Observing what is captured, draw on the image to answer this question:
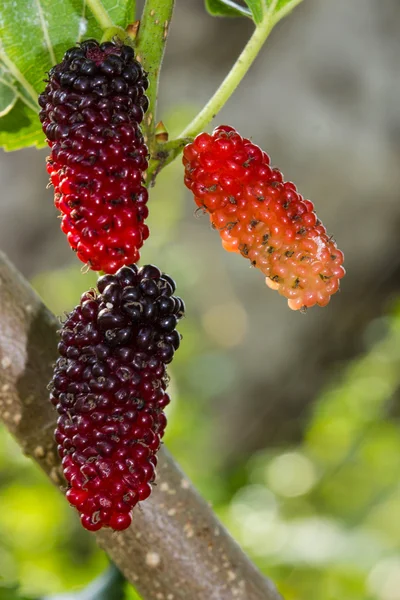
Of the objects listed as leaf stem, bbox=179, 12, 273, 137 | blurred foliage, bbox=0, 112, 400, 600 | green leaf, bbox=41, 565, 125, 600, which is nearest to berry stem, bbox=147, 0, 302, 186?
leaf stem, bbox=179, 12, 273, 137

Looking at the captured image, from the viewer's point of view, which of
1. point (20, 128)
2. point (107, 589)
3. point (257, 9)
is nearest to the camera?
point (257, 9)

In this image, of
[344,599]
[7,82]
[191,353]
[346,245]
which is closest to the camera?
[7,82]

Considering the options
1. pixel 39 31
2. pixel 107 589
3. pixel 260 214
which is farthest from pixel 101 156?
pixel 107 589

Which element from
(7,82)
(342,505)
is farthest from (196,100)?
(7,82)

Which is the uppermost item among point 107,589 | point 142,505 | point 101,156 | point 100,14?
point 100,14

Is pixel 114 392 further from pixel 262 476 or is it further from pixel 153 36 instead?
pixel 262 476

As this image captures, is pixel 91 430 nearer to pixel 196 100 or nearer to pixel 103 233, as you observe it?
pixel 103 233
